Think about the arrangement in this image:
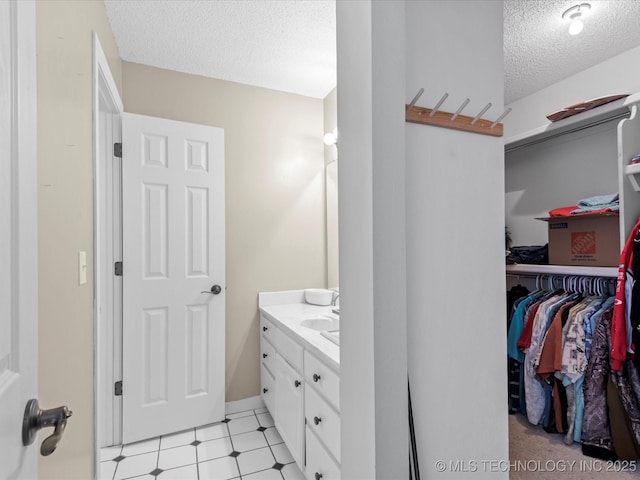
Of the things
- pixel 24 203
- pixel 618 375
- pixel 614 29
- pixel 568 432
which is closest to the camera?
pixel 24 203

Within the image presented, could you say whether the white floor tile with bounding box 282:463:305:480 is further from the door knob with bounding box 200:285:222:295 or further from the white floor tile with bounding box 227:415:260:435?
the door knob with bounding box 200:285:222:295

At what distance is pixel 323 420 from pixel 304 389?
241 mm

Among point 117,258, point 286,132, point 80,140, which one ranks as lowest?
point 117,258

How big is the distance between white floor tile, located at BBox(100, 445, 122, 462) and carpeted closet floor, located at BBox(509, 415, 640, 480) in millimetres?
2121

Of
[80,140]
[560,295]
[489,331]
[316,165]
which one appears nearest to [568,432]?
[560,295]

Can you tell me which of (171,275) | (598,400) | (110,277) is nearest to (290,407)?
(171,275)

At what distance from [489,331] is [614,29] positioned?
2.02 metres

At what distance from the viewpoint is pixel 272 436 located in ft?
7.23

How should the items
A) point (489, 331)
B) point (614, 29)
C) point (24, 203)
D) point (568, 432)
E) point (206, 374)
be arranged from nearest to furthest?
point (24, 203) → point (489, 331) → point (568, 432) → point (614, 29) → point (206, 374)

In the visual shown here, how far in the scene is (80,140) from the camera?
4.42ft

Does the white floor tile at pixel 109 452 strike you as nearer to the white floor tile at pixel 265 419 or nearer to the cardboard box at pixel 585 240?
the white floor tile at pixel 265 419

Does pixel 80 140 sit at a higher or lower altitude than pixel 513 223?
higher

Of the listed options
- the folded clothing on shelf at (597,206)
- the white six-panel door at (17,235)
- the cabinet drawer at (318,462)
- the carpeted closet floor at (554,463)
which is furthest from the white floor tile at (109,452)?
the folded clothing on shelf at (597,206)

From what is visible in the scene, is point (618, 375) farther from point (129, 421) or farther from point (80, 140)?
point (129, 421)
